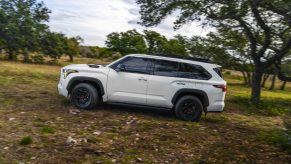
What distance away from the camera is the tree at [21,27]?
85.5ft

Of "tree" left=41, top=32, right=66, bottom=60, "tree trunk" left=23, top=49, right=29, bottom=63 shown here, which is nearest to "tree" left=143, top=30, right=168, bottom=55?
"tree" left=41, top=32, right=66, bottom=60

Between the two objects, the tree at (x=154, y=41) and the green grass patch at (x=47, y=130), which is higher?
the tree at (x=154, y=41)

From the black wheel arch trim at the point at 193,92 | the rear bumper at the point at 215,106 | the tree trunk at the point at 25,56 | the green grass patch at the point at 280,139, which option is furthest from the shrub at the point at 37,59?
the green grass patch at the point at 280,139

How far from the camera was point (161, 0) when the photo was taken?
46.2ft

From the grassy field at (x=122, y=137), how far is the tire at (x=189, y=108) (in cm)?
21

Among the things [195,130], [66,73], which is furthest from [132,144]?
[66,73]

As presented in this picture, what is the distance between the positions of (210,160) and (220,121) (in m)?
3.78

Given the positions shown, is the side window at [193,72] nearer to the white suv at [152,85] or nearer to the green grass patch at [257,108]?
the white suv at [152,85]

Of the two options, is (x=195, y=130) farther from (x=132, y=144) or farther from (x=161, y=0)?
(x=161, y=0)

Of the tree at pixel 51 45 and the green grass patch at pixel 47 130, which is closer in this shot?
the green grass patch at pixel 47 130

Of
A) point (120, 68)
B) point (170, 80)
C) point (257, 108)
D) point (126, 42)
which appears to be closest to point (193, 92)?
point (170, 80)

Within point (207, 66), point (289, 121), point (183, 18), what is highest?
point (183, 18)

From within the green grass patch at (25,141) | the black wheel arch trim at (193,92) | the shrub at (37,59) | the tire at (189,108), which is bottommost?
the green grass patch at (25,141)

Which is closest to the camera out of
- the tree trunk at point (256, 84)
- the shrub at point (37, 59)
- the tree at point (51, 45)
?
the tree trunk at point (256, 84)
